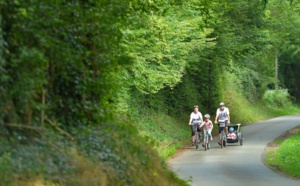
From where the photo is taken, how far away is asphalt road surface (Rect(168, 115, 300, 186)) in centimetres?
2098

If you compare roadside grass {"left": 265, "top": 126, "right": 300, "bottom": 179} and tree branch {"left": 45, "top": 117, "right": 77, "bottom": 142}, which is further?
roadside grass {"left": 265, "top": 126, "right": 300, "bottom": 179}

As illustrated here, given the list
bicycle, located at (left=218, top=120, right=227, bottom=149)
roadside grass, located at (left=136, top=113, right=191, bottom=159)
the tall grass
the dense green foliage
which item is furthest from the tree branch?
bicycle, located at (left=218, top=120, right=227, bottom=149)

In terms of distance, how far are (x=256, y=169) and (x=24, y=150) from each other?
1540 centimetres

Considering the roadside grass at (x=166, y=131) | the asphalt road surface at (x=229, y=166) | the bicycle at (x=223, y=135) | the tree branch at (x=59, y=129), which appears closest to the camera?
the tree branch at (x=59, y=129)

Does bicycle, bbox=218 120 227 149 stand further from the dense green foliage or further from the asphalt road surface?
the dense green foliage

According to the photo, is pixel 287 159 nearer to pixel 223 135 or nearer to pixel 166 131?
pixel 223 135

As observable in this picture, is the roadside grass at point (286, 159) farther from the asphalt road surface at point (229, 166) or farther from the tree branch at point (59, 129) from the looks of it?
the tree branch at point (59, 129)

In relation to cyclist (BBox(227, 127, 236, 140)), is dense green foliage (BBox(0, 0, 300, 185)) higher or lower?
higher

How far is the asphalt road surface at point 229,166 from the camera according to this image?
21.0 meters

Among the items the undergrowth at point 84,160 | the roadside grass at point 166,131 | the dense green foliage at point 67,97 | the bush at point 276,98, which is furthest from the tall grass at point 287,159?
the bush at point 276,98

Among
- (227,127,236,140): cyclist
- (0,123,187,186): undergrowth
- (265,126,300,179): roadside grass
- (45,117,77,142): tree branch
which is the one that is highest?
(45,117,77,142): tree branch

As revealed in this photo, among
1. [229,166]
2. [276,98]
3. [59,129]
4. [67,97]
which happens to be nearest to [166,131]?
[229,166]

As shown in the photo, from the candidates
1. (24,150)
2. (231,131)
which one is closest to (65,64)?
(24,150)

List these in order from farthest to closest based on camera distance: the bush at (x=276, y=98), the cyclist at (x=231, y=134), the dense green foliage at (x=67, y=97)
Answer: the bush at (x=276, y=98)
the cyclist at (x=231, y=134)
the dense green foliage at (x=67, y=97)
